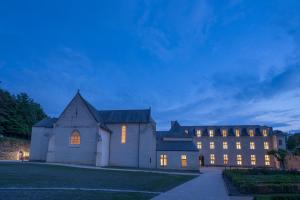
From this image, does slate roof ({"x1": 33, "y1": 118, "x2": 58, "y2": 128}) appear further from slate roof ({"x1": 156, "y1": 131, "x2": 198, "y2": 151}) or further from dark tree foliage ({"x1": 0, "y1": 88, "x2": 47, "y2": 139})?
slate roof ({"x1": 156, "y1": 131, "x2": 198, "y2": 151})

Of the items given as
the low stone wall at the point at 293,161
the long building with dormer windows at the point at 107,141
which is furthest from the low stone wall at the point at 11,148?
the low stone wall at the point at 293,161

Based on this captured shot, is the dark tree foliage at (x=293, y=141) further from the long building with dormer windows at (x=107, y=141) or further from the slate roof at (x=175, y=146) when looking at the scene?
the slate roof at (x=175, y=146)

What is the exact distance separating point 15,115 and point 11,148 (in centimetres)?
1113

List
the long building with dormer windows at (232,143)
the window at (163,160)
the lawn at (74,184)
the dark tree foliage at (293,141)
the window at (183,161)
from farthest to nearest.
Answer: the dark tree foliage at (293,141)
the long building with dormer windows at (232,143)
the window at (163,160)
the window at (183,161)
the lawn at (74,184)

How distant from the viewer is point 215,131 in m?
62.1

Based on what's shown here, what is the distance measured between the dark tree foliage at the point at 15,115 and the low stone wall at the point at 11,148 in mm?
4561

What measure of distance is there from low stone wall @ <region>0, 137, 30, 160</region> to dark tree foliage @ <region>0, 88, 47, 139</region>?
456cm

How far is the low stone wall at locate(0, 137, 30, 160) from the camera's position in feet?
142

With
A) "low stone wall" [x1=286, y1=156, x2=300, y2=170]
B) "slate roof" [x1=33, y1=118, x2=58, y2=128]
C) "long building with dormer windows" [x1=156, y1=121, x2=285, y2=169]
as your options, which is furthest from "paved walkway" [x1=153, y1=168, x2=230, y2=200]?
"long building with dormer windows" [x1=156, y1=121, x2=285, y2=169]

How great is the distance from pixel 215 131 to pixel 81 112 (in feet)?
125

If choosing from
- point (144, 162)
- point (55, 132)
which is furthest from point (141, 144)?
point (55, 132)

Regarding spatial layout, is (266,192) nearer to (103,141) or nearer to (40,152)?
(103,141)

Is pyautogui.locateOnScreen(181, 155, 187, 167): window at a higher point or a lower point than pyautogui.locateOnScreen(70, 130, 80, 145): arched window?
lower

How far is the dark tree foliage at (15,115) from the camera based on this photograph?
167 ft
